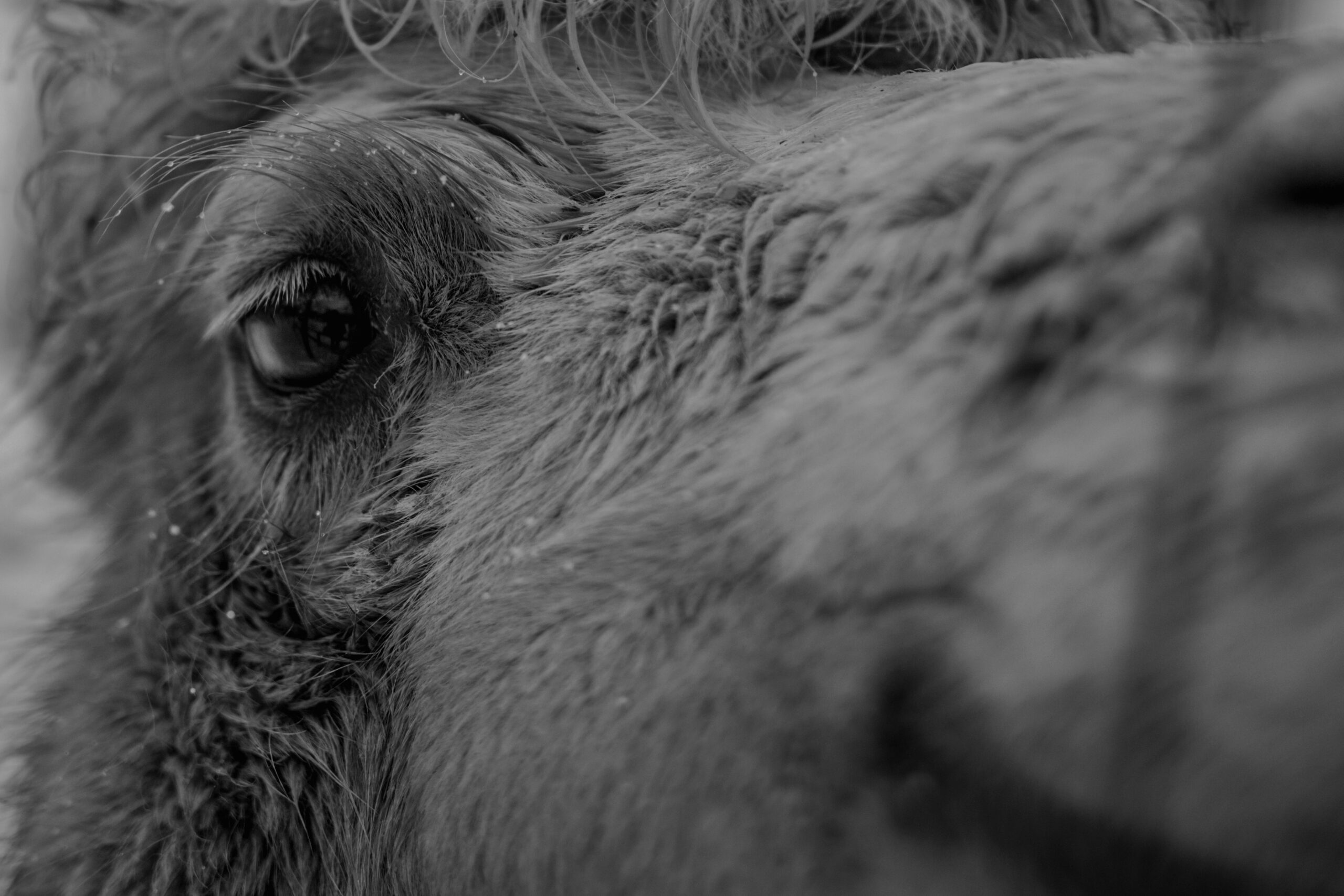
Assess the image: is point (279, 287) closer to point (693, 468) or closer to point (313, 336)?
point (313, 336)

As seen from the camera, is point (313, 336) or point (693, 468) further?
point (313, 336)

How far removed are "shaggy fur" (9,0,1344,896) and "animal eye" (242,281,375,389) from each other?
3 centimetres

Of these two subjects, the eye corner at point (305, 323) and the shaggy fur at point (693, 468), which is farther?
the eye corner at point (305, 323)

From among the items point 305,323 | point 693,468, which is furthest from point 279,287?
point 693,468

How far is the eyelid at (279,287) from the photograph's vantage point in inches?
93.4

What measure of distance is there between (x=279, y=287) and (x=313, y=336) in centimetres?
12

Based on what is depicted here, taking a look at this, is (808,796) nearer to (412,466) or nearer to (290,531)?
(412,466)

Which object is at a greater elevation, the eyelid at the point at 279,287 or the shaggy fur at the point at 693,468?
the eyelid at the point at 279,287

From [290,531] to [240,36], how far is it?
1227mm

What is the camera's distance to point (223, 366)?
2.78 metres

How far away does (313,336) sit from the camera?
7.84 feet

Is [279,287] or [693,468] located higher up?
[279,287]

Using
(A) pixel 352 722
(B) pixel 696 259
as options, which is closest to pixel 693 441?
(B) pixel 696 259

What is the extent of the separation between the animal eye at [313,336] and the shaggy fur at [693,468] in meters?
0.03
